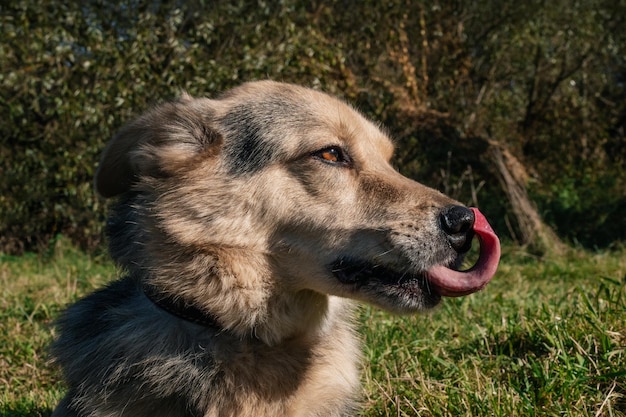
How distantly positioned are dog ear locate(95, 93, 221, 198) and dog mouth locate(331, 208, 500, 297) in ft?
2.72

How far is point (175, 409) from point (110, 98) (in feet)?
23.1

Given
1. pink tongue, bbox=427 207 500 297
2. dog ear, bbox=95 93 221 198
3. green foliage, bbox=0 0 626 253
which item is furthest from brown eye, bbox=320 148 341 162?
green foliage, bbox=0 0 626 253

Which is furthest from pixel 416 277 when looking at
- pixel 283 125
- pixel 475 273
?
pixel 283 125

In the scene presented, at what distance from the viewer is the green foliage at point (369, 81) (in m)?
9.00

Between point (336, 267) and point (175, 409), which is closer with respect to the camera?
point (175, 409)

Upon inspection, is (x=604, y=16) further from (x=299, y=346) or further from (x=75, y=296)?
(x=299, y=346)

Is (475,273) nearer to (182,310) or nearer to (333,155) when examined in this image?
(333,155)

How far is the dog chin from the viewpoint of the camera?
2.69 meters

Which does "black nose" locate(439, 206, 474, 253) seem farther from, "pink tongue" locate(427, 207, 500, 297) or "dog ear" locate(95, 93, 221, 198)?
"dog ear" locate(95, 93, 221, 198)

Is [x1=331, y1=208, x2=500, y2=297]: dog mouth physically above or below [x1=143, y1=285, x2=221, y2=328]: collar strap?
above

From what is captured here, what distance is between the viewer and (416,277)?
271 cm

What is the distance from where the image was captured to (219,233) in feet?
9.11

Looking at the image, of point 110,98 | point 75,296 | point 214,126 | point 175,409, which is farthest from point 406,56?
point 175,409

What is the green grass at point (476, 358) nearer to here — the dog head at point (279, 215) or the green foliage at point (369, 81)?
the dog head at point (279, 215)
